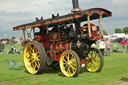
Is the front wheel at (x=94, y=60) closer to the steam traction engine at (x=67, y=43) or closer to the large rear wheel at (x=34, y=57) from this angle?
the steam traction engine at (x=67, y=43)

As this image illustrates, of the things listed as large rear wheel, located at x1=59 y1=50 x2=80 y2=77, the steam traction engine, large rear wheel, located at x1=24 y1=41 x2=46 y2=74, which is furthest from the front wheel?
large rear wheel, located at x1=24 y1=41 x2=46 y2=74

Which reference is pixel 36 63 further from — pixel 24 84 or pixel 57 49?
pixel 24 84

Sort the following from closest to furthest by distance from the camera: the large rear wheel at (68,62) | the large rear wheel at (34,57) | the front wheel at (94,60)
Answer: the large rear wheel at (68,62) → the large rear wheel at (34,57) → the front wheel at (94,60)

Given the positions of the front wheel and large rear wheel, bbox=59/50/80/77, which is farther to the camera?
the front wheel

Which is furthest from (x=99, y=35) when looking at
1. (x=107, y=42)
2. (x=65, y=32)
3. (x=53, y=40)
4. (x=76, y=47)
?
(x=107, y=42)

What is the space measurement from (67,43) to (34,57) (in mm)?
1647

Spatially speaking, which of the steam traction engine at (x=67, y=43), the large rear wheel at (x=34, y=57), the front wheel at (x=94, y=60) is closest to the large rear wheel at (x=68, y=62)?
the steam traction engine at (x=67, y=43)

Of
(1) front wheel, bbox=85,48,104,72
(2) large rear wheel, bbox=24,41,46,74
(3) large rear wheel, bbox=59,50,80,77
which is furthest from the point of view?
(1) front wheel, bbox=85,48,104,72

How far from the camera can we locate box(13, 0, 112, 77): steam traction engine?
283 inches

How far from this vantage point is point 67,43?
785cm

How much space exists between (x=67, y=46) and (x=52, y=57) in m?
0.85

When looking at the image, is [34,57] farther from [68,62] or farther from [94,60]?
[94,60]

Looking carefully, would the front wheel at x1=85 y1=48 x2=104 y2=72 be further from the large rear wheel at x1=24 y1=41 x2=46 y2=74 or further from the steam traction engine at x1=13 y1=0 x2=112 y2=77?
the large rear wheel at x1=24 y1=41 x2=46 y2=74

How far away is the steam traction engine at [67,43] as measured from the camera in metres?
7.20
